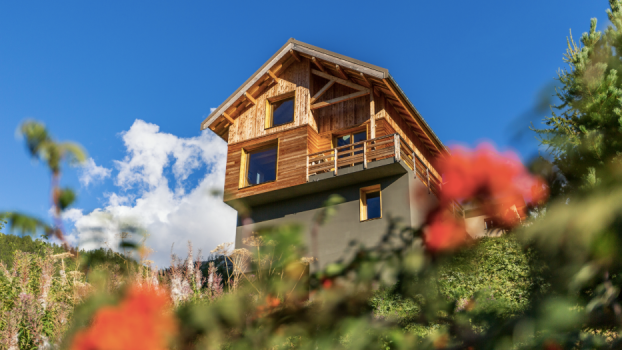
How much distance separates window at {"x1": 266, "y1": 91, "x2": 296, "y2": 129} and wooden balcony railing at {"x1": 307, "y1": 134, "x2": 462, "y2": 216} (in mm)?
1910

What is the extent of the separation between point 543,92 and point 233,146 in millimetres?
15486

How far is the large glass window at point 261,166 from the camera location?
15.1 m

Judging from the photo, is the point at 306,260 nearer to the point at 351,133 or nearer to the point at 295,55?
the point at 351,133

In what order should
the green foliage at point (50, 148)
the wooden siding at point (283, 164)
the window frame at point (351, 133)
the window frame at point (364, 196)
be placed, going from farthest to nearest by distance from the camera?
1. the window frame at point (351, 133)
2. the wooden siding at point (283, 164)
3. the window frame at point (364, 196)
4. the green foliage at point (50, 148)

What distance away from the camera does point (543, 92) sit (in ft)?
2.34

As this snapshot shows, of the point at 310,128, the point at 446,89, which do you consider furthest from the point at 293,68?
the point at 446,89

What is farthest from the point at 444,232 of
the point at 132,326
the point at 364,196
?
the point at 364,196

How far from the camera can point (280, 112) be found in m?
15.8

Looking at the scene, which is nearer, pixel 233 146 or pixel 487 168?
pixel 487 168

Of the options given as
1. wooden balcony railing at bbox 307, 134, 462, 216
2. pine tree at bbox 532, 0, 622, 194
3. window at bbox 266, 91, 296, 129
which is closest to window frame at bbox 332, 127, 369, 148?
wooden balcony railing at bbox 307, 134, 462, 216

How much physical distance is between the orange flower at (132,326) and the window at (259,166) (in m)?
14.3

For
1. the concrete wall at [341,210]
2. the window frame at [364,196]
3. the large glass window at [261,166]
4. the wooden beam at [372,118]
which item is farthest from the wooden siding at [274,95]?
the window frame at [364,196]

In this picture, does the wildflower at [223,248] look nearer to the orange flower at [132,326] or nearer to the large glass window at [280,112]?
the orange flower at [132,326]

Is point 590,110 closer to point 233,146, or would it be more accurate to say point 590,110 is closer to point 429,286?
point 429,286
